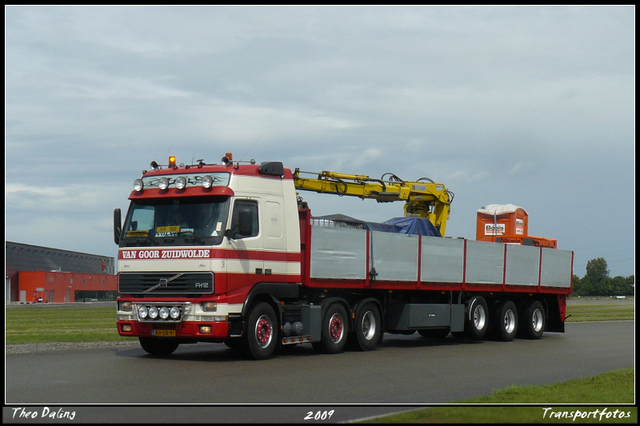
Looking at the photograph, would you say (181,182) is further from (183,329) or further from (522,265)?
(522,265)

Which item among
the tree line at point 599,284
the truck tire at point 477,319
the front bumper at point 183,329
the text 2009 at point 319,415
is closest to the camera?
the text 2009 at point 319,415

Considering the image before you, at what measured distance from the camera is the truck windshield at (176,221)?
15336 mm

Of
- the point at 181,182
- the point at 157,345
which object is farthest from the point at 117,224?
the point at 157,345

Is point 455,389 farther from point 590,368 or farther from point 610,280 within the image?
point 610,280

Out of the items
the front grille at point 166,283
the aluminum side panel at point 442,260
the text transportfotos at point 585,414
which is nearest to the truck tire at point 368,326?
the aluminum side panel at point 442,260

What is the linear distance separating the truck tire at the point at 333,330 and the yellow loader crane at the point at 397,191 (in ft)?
14.4

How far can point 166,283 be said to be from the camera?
50.6 feet

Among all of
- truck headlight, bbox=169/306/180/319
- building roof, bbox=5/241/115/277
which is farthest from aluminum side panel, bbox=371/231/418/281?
building roof, bbox=5/241/115/277

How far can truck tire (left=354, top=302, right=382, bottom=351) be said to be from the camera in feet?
60.1

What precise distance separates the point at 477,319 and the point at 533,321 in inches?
110

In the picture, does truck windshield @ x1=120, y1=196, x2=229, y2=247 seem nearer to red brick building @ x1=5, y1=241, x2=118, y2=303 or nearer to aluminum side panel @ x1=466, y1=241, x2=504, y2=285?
aluminum side panel @ x1=466, y1=241, x2=504, y2=285

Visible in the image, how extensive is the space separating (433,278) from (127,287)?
26.1 feet

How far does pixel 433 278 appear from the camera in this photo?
20.7m

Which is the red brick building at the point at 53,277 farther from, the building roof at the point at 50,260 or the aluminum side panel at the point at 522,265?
the aluminum side panel at the point at 522,265
